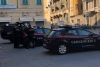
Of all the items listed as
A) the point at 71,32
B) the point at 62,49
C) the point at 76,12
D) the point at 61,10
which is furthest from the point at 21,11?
the point at 61,10

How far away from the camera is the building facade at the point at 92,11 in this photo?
5309 cm

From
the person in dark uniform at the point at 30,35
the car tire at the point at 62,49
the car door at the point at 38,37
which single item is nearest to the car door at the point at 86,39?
the car tire at the point at 62,49

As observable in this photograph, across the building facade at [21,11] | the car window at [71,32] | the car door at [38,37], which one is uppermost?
the building facade at [21,11]

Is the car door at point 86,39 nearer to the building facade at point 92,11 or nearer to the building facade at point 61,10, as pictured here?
the building facade at point 92,11

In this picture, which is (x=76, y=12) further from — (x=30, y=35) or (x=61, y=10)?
(x=30, y=35)

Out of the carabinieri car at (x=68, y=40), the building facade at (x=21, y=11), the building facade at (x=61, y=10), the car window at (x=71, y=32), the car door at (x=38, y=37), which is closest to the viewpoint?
the carabinieri car at (x=68, y=40)

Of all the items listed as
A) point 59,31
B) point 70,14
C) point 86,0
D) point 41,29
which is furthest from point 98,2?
point 59,31

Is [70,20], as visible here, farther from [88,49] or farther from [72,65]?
[72,65]

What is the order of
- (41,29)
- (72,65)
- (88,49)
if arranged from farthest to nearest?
(41,29) → (88,49) → (72,65)

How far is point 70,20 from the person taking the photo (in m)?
72.2

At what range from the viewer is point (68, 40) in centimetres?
1214

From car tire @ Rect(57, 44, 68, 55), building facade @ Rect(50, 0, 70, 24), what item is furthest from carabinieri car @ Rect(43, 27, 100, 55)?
building facade @ Rect(50, 0, 70, 24)

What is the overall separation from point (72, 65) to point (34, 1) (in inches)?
1090

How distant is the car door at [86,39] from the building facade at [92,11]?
39.4 metres
